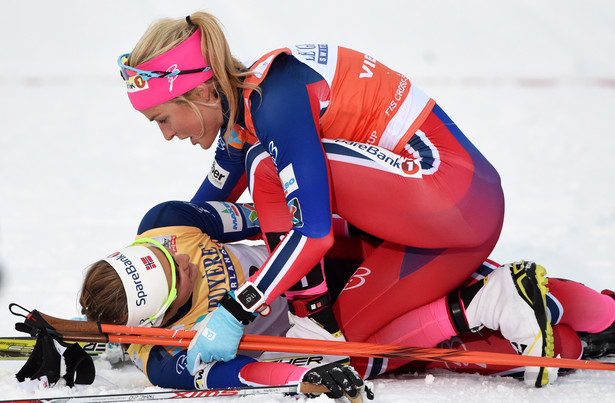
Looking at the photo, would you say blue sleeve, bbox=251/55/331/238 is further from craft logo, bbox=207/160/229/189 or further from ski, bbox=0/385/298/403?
craft logo, bbox=207/160/229/189

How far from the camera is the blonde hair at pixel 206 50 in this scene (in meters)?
2.29

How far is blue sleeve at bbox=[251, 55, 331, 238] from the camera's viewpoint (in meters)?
2.14

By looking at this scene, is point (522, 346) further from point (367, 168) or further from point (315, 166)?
point (315, 166)

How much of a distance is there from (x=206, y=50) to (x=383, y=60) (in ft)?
18.8

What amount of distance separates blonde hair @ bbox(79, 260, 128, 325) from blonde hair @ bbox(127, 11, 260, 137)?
2.02 feet

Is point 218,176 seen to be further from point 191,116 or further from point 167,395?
point 167,395

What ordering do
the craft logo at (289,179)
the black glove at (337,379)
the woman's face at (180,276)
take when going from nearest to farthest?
the black glove at (337,379)
the craft logo at (289,179)
the woman's face at (180,276)

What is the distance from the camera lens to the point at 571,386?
7.70 feet

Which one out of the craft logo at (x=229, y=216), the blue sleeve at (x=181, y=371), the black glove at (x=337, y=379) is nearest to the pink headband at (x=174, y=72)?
the craft logo at (x=229, y=216)

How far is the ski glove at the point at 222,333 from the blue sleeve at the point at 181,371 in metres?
0.04

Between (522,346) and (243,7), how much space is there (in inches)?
281

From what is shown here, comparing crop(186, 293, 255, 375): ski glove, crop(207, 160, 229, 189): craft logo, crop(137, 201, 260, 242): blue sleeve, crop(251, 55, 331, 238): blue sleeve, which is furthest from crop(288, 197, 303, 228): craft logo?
crop(207, 160, 229, 189): craft logo

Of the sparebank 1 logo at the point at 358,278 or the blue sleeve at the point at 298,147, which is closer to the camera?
the blue sleeve at the point at 298,147

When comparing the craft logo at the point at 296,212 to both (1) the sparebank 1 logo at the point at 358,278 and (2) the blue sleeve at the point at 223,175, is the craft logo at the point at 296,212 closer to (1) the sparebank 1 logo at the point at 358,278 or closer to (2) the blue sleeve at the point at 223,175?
(1) the sparebank 1 logo at the point at 358,278
